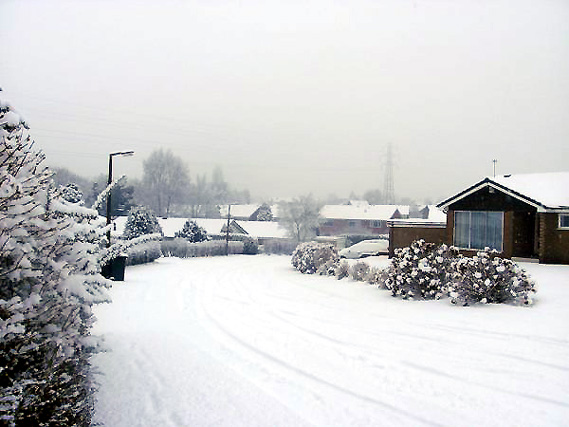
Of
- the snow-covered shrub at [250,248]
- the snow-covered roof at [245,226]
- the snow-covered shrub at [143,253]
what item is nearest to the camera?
the snow-covered shrub at [143,253]

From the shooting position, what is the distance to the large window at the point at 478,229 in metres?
20.7

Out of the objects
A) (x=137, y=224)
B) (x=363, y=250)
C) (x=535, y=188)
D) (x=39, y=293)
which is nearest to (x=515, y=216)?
(x=535, y=188)

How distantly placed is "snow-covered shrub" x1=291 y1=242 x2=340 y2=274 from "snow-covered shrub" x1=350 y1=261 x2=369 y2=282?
11.7 feet

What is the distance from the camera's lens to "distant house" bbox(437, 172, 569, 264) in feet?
62.7

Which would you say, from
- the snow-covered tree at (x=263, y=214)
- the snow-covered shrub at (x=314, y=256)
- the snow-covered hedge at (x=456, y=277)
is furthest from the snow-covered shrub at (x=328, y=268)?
the snow-covered tree at (x=263, y=214)

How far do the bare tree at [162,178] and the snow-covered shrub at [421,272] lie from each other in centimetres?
5837

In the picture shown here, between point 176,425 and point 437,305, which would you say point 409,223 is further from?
point 176,425

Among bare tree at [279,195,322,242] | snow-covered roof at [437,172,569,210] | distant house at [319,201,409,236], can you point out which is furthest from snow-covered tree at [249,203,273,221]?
snow-covered roof at [437,172,569,210]

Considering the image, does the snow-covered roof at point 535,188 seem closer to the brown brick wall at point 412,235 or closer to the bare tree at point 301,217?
the brown brick wall at point 412,235

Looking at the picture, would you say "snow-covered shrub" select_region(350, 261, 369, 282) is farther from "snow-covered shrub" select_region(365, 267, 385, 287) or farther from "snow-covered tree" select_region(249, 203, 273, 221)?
"snow-covered tree" select_region(249, 203, 273, 221)

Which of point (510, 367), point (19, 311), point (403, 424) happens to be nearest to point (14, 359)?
point (19, 311)

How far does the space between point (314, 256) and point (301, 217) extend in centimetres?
3313

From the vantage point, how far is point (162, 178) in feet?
232

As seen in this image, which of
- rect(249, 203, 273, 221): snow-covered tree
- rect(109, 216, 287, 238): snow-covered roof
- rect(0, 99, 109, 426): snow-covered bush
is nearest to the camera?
rect(0, 99, 109, 426): snow-covered bush
